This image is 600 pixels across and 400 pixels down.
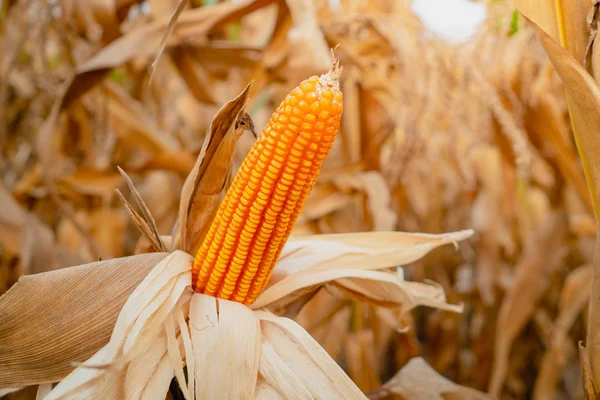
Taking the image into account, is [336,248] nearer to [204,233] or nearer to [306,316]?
[204,233]

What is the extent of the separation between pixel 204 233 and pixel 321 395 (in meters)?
0.32

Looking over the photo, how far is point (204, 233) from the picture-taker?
2.65ft

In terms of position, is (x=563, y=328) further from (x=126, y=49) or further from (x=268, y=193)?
(x=126, y=49)

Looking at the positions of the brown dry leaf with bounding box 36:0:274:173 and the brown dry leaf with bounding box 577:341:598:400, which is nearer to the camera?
the brown dry leaf with bounding box 577:341:598:400

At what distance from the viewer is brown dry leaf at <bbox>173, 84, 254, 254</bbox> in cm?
73

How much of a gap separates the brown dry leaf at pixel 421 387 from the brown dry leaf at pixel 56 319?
22.4 inches

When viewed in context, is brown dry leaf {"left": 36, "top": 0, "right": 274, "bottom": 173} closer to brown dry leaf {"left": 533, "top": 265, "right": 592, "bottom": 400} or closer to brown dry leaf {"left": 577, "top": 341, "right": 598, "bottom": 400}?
brown dry leaf {"left": 577, "top": 341, "right": 598, "bottom": 400}

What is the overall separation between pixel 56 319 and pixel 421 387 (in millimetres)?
681

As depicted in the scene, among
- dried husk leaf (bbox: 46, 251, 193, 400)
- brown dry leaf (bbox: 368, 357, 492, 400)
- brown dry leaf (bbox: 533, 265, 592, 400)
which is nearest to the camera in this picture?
dried husk leaf (bbox: 46, 251, 193, 400)

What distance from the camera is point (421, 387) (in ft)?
3.10

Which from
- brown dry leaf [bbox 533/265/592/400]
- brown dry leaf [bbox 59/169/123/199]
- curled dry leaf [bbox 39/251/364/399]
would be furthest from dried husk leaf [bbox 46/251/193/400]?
brown dry leaf [bbox 533/265/592/400]

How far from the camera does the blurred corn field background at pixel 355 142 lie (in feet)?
4.33

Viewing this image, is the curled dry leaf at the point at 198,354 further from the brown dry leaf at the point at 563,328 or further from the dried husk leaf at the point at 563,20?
the brown dry leaf at the point at 563,328

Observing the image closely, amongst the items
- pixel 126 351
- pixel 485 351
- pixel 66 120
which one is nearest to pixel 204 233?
pixel 126 351
